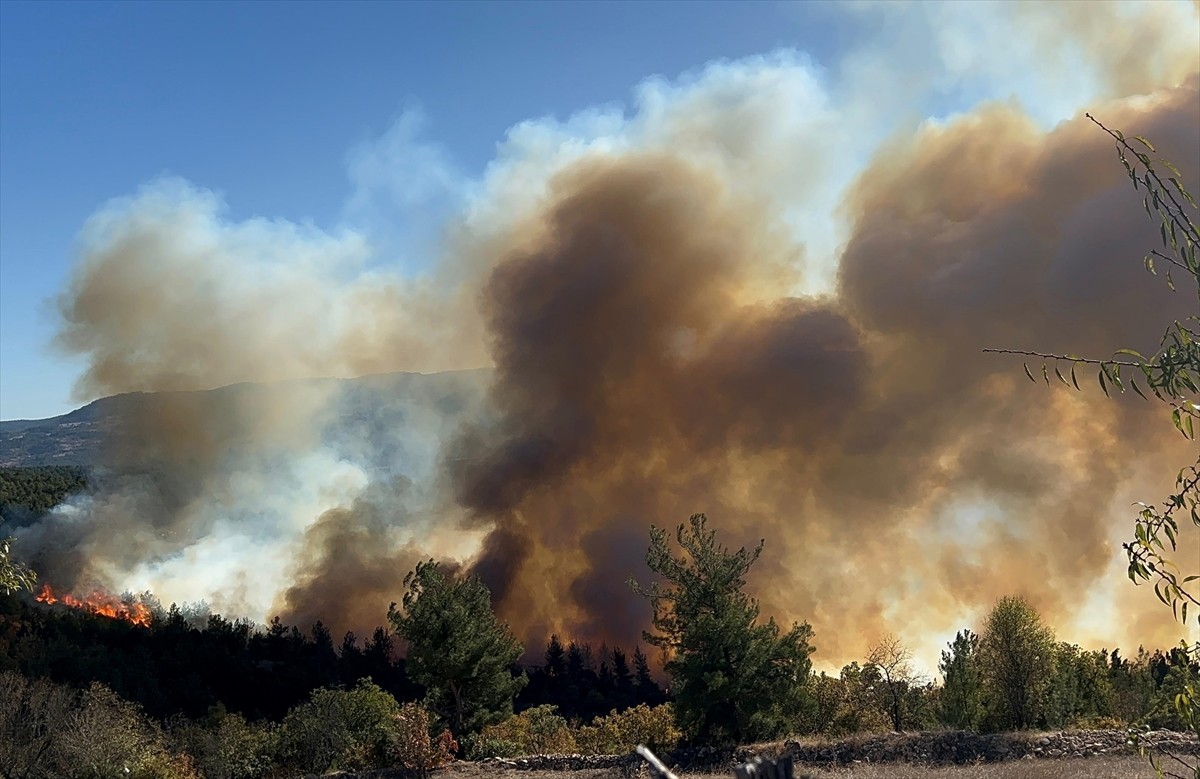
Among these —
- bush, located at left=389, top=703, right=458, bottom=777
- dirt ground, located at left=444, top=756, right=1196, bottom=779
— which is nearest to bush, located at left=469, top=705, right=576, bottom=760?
bush, located at left=389, top=703, right=458, bottom=777

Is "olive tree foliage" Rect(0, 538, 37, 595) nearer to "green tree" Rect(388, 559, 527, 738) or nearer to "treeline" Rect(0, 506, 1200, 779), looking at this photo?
"treeline" Rect(0, 506, 1200, 779)

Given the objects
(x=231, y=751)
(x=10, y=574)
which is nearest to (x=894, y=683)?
(x=231, y=751)

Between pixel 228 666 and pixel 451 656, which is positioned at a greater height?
pixel 451 656

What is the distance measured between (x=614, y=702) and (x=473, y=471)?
129 ft

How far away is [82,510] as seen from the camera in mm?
130250

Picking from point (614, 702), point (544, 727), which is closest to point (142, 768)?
point (544, 727)

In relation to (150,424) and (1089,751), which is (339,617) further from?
(1089,751)

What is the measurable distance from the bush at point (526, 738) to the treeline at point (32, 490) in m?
101

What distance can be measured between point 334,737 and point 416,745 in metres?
10.8

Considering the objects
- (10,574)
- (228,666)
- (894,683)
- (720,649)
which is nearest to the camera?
(10,574)

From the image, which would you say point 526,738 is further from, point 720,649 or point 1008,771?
point 1008,771

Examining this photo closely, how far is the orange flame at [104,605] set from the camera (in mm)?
97750

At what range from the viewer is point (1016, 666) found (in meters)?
33.2

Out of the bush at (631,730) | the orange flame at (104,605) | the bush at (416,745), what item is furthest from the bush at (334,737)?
the orange flame at (104,605)
